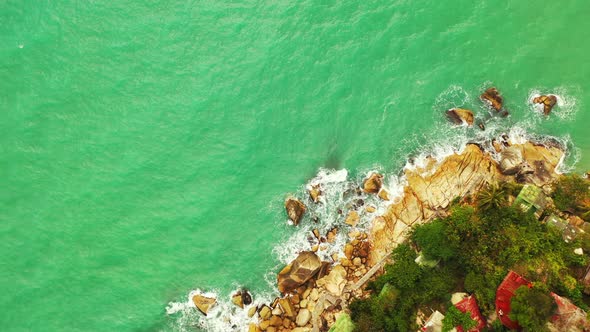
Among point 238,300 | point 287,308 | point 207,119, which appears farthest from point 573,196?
point 207,119

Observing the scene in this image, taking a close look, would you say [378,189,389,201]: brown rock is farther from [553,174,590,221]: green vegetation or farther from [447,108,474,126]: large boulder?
[553,174,590,221]: green vegetation

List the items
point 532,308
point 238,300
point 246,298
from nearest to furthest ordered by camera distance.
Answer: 1. point 532,308
2. point 238,300
3. point 246,298

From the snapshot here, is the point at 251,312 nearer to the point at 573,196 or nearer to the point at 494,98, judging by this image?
the point at 573,196

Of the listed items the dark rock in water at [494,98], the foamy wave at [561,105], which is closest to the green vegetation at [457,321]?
the dark rock in water at [494,98]

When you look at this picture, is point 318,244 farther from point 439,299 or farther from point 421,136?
point 421,136

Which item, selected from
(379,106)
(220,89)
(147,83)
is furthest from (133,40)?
(379,106)

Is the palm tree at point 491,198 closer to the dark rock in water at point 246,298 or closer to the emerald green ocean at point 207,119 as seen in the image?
the emerald green ocean at point 207,119
